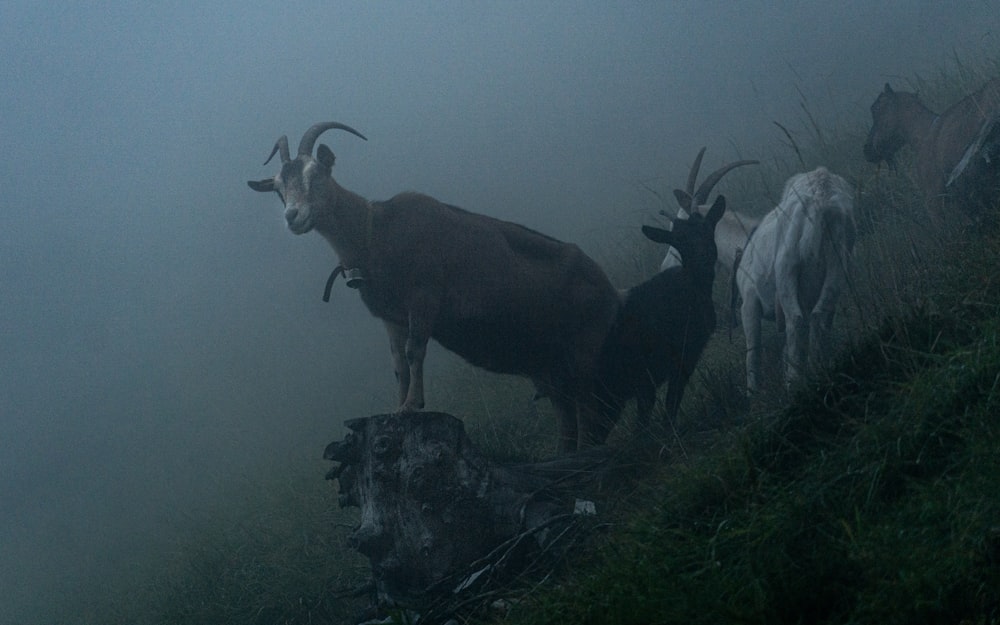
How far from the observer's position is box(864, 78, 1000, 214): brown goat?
227 inches

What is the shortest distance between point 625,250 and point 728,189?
172cm

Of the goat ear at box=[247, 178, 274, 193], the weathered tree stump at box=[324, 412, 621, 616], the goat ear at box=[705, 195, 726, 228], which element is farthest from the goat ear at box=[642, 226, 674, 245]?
the goat ear at box=[247, 178, 274, 193]

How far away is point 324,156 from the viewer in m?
6.88

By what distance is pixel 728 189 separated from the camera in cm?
1254

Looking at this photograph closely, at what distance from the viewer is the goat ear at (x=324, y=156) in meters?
6.82

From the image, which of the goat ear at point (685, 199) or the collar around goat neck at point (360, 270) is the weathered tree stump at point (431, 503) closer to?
the collar around goat neck at point (360, 270)

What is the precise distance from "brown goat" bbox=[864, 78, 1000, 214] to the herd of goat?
0.68 ft

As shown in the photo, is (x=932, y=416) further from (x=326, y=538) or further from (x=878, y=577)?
(x=326, y=538)

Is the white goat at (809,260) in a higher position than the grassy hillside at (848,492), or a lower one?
higher

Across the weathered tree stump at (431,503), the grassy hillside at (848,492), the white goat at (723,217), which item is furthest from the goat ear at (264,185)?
the white goat at (723,217)

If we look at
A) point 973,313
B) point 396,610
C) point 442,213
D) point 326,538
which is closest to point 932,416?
point 973,313

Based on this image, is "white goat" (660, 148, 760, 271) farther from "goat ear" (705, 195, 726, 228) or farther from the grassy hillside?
the grassy hillside

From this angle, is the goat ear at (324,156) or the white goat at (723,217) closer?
the goat ear at (324,156)

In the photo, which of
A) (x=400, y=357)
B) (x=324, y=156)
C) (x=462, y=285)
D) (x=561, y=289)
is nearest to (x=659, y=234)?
(x=561, y=289)
